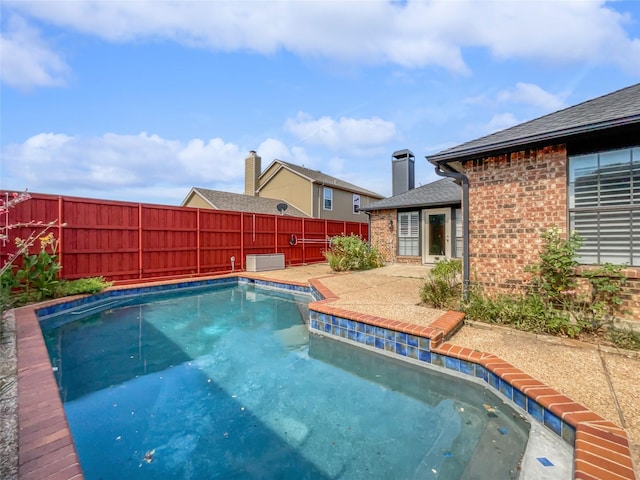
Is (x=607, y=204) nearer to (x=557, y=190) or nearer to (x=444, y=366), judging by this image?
(x=557, y=190)

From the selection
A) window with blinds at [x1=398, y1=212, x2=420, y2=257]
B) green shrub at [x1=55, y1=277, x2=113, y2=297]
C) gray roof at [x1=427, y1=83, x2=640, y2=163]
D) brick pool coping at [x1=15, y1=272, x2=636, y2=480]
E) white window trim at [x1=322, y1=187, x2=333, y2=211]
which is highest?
white window trim at [x1=322, y1=187, x2=333, y2=211]

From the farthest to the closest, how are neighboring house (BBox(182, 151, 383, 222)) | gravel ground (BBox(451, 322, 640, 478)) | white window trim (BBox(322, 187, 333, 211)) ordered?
white window trim (BBox(322, 187, 333, 211)) < neighboring house (BBox(182, 151, 383, 222)) < gravel ground (BBox(451, 322, 640, 478))

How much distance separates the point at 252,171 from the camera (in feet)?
67.6

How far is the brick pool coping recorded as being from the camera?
1637mm

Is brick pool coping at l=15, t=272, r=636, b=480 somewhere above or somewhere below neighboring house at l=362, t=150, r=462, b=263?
below

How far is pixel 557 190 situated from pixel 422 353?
3.06 m

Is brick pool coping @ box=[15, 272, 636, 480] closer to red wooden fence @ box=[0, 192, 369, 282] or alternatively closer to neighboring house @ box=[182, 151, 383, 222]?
red wooden fence @ box=[0, 192, 369, 282]

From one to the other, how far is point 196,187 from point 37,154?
789 centimetres

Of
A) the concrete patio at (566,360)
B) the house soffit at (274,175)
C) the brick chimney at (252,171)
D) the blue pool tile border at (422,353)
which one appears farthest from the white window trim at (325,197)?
the blue pool tile border at (422,353)

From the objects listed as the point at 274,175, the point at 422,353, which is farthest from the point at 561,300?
the point at 274,175

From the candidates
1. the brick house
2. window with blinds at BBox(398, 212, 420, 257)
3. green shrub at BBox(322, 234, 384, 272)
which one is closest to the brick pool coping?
the brick house

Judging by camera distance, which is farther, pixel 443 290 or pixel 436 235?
pixel 436 235

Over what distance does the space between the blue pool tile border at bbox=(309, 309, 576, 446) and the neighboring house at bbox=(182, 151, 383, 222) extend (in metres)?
12.9

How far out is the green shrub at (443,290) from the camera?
4.97m
